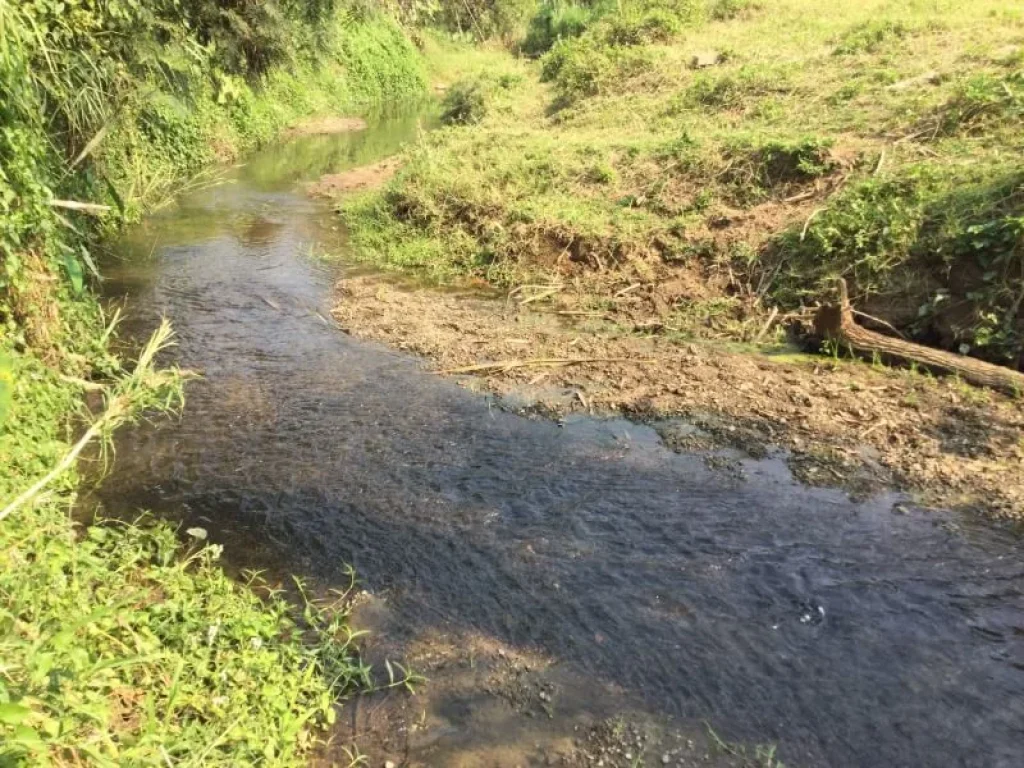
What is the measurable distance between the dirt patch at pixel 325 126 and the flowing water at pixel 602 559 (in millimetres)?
18940

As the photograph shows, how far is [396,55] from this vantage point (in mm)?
35344

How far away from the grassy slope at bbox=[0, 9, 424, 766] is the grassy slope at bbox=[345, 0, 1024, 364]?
5.98 m

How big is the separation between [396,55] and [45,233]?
109 feet

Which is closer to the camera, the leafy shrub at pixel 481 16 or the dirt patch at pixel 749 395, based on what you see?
the dirt patch at pixel 749 395

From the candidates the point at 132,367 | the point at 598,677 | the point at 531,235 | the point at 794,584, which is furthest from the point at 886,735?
the point at 531,235

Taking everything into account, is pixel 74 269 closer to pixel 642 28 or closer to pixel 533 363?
pixel 533 363

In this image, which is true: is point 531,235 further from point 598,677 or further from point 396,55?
point 396,55

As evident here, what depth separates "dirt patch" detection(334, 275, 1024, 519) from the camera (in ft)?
20.4

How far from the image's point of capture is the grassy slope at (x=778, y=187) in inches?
326

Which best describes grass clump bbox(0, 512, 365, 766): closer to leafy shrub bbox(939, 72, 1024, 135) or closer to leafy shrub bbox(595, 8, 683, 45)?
leafy shrub bbox(939, 72, 1024, 135)

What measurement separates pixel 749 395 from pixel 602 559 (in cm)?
309

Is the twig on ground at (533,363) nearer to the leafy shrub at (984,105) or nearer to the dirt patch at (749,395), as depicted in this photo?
the dirt patch at (749,395)

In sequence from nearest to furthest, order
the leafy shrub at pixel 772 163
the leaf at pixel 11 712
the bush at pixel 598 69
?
the leaf at pixel 11 712 < the leafy shrub at pixel 772 163 < the bush at pixel 598 69

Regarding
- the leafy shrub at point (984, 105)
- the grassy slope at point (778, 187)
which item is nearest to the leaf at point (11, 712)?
the grassy slope at point (778, 187)
